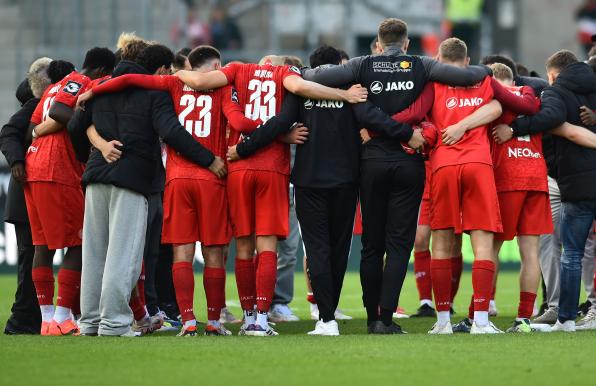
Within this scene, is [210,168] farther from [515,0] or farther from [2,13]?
[515,0]

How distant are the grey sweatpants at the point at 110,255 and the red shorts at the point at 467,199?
2401 mm

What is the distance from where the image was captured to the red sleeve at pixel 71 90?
34.7ft

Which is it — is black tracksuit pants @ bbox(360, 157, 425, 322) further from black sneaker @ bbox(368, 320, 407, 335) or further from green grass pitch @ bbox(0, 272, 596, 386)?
green grass pitch @ bbox(0, 272, 596, 386)

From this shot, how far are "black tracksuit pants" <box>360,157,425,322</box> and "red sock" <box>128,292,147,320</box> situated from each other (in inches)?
74.6

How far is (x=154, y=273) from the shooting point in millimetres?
11891

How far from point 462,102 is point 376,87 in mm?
707

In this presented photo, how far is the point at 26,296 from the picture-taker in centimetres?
1106

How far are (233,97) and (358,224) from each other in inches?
169

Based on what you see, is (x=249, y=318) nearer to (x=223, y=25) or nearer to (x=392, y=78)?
(x=392, y=78)

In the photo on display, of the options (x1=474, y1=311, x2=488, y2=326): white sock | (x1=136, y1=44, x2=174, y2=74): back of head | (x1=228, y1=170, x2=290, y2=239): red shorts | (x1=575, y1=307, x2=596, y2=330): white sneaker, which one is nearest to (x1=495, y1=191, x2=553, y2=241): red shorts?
(x1=474, y1=311, x2=488, y2=326): white sock

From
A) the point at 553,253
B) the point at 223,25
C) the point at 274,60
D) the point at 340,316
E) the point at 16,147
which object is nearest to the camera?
A: the point at 16,147

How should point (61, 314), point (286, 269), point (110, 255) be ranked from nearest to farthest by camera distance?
point (110, 255)
point (61, 314)
point (286, 269)

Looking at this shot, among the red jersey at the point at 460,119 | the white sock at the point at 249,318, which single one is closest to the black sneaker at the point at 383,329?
the white sock at the point at 249,318

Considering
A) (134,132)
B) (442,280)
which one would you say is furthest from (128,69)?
(442,280)
